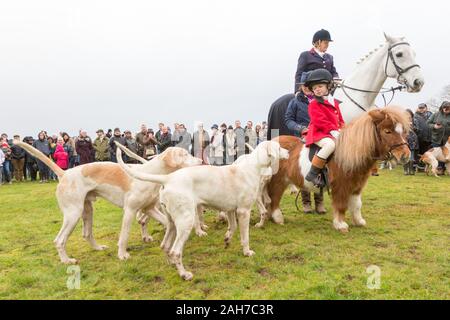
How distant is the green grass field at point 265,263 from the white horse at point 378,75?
2.32 metres

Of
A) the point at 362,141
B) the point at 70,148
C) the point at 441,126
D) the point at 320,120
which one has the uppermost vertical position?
the point at 320,120

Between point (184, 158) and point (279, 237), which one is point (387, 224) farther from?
point (184, 158)

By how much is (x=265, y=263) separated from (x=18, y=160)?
61.4 feet

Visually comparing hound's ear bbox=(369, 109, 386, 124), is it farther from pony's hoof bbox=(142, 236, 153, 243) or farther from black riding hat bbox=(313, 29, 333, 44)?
pony's hoof bbox=(142, 236, 153, 243)

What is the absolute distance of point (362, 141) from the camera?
576 centimetres

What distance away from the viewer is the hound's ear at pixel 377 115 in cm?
571

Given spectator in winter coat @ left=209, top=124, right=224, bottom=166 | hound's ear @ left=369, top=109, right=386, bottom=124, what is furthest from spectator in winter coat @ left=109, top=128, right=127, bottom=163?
hound's ear @ left=369, top=109, right=386, bottom=124

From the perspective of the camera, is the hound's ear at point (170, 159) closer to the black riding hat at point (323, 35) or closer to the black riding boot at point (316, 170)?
the black riding boot at point (316, 170)

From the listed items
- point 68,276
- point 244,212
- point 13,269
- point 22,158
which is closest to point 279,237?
point 244,212

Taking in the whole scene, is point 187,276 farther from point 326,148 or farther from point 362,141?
→ point 362,141

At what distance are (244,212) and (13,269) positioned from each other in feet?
11.0

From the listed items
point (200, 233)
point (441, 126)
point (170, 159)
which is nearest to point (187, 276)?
point (170, 159)

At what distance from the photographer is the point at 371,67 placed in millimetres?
7875

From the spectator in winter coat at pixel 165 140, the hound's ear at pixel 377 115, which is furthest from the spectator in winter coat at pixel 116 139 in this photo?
the hound's ear at pixel 377 115
